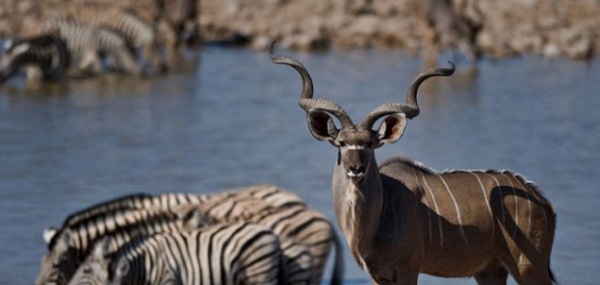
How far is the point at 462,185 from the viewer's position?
6492 mm

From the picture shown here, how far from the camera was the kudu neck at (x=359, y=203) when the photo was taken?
5.80 meters

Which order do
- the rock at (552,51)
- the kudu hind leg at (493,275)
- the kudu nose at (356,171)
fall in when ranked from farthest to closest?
1. the rock at (552,51)
2. the kudu hind leg at (493,275)
3. the kudu nose at (356,171)

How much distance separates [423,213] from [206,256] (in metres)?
2.14

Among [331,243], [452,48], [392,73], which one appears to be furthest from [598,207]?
[452,48]

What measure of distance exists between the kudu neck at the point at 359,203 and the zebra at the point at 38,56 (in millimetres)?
15175

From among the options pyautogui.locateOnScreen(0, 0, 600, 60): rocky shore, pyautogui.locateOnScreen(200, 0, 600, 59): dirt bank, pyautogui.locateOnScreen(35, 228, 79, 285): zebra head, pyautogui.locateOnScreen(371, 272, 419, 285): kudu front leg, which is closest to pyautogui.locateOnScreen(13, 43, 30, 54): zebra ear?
pyautogui.locateOnScreen(0, 0, 600, 60): rocky shore

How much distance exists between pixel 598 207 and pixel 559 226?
1026 mm

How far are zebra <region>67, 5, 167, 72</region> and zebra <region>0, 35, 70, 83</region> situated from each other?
138 centimetres

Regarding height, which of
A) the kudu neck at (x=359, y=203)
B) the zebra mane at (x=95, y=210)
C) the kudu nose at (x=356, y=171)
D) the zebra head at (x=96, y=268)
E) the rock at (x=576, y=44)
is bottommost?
the zebra head at (x=96, y=268)

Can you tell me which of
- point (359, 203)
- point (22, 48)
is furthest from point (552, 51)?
point (359, 203)

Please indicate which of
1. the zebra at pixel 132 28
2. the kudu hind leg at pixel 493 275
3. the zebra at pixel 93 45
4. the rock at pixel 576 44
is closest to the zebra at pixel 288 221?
the kudu hind leg at pixel 493 275

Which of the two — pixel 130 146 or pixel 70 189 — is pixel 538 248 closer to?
pixel 70 189

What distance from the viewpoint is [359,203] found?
19.1ft

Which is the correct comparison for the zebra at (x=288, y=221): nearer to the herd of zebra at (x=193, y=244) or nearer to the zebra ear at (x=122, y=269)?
the herd of zebra at (x=193, y=244)
